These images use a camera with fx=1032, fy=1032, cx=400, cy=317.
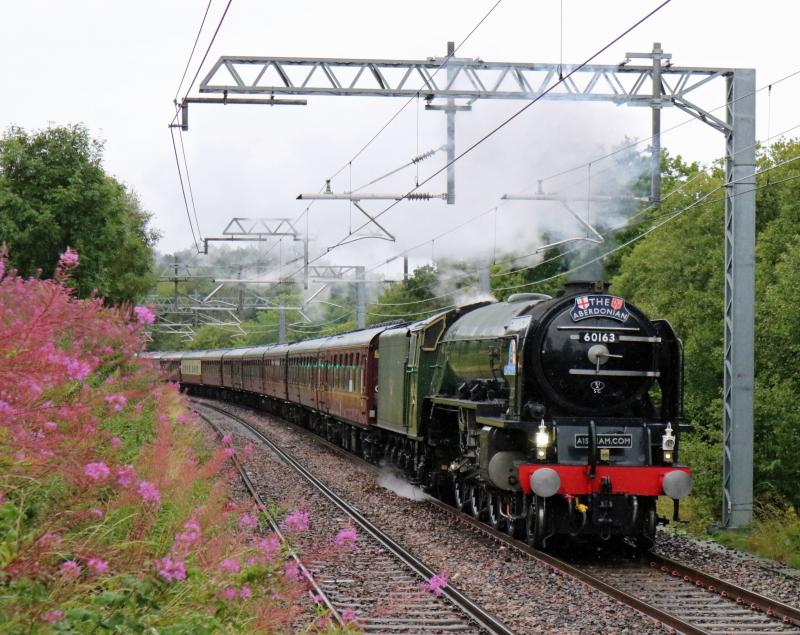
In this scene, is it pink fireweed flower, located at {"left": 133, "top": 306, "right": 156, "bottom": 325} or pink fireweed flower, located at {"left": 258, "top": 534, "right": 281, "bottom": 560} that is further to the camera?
pink fireweed flower, located at {"left": 133, "top": 306, "right": 156, "bottom": 325}

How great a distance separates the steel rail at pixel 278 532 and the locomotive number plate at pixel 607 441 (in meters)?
3.37

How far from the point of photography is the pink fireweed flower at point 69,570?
4148 millimetres

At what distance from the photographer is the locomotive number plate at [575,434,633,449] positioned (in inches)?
442

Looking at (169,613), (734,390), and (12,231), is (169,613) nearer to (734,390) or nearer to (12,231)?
(734,390)

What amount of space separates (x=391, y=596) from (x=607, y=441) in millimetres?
3488

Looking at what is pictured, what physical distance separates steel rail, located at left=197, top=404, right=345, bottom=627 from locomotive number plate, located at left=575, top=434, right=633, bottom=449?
11.1 feet

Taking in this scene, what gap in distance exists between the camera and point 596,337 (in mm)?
11586

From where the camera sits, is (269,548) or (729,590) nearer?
(269,548)

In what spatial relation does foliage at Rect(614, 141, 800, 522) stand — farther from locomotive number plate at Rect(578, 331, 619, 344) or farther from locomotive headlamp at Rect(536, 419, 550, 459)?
locomotive headlamp at Rect(536, 419, 550, 459)

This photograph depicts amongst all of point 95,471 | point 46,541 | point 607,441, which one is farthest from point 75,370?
point 607,441

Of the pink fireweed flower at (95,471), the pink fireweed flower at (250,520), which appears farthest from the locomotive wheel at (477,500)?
the pink fireweed flower at (95,471)

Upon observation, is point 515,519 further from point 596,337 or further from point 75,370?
point 75,370

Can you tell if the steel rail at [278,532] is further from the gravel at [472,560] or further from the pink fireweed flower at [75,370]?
the pink fireweed flower at [75,370]

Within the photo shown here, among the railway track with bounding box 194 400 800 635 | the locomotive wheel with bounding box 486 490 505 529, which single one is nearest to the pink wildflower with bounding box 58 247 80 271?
the railway track with bounding box 194 400 800 635
